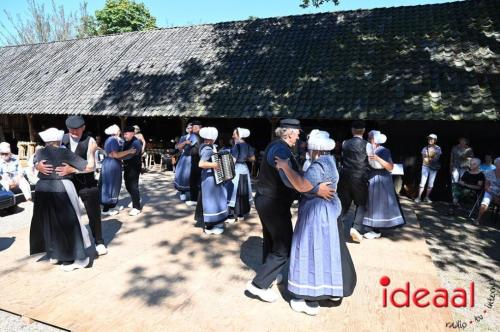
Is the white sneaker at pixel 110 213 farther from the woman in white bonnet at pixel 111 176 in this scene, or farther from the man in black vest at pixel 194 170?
the man in black vest at pixel 194 170

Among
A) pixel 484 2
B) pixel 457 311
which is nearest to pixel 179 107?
pixel 457 311

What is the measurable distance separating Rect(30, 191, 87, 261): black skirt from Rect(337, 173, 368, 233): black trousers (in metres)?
3.58

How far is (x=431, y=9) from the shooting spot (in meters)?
10.9

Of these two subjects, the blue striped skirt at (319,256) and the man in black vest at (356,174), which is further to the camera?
the man in black vest at (356,174)

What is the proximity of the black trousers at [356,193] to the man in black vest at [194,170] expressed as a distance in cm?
313

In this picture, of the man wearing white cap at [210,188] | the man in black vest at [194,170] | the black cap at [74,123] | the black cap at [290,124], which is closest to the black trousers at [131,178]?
the man in black vest at [194,170]

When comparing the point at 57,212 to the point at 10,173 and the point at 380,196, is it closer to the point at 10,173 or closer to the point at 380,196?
the point at 10,173

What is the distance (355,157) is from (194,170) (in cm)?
358

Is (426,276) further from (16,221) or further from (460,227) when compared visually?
(16,221)

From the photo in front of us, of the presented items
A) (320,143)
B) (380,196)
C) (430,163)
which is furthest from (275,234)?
(430,163)

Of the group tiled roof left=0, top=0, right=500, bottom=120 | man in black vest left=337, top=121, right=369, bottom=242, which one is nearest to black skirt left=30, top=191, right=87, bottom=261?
man in black vest left=337, top=121, right=369, bottom=242

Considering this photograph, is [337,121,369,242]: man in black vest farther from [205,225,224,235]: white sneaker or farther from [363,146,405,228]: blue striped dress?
[205,225,224,235]: white sneaker

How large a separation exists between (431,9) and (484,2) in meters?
1.40

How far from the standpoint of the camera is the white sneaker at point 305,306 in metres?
3.43
